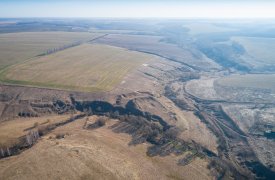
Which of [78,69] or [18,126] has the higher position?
[18,126]

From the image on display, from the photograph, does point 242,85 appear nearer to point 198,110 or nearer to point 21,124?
point 198,110

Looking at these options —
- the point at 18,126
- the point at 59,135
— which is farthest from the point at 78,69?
the point at 59,135

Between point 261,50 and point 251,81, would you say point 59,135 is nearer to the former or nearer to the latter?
point 251,81

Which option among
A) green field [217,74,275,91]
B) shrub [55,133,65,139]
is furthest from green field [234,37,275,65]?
shrub [55,133,65,139]

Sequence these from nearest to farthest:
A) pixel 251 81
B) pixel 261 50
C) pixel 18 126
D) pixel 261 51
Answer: pixel 18 126 < pixel 251 81 < pixel 261 51 < pixel 261 50

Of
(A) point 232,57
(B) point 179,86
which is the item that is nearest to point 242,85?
(B) point 179,86

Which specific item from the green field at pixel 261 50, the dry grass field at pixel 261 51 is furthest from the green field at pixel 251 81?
the green field at pixel 261 50

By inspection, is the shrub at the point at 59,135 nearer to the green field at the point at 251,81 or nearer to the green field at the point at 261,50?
the green field at the point at 251,81

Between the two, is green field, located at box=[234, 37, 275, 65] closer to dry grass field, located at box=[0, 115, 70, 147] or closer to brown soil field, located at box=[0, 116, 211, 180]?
brown soil field, located at box=[0, 116, 211, 180]
